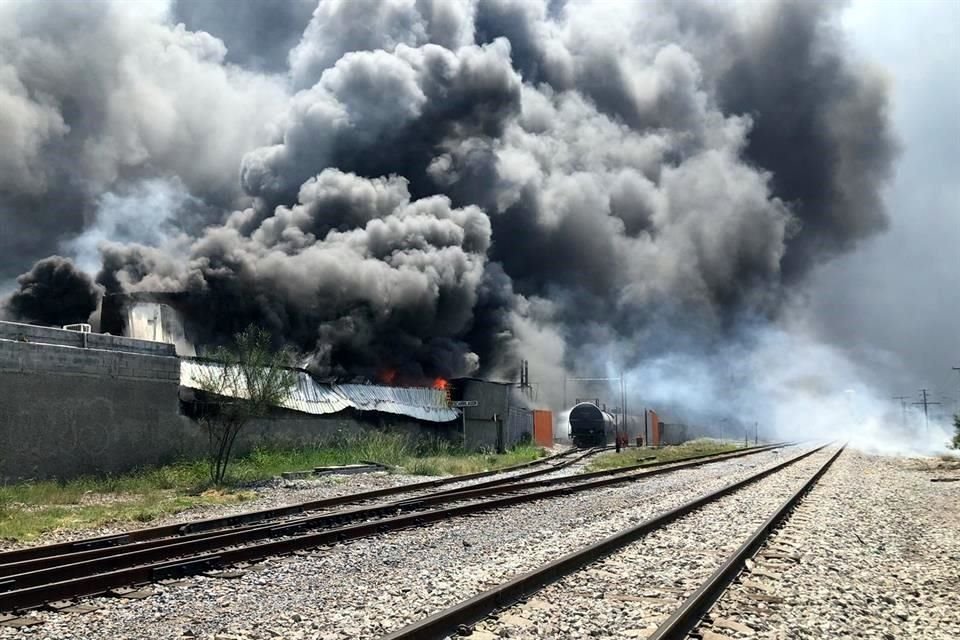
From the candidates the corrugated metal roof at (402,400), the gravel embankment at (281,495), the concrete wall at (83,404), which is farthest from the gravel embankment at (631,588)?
the corrugated metal roof at (402,400)

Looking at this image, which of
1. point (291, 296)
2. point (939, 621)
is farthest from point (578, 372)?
point (939, 621)

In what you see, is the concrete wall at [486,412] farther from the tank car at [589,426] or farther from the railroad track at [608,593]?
the railroad track at [608,593]

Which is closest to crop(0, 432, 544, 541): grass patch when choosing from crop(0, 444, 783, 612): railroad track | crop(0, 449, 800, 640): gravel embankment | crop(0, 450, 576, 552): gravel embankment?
crop(0, 450, 576, 552): gravel embankment

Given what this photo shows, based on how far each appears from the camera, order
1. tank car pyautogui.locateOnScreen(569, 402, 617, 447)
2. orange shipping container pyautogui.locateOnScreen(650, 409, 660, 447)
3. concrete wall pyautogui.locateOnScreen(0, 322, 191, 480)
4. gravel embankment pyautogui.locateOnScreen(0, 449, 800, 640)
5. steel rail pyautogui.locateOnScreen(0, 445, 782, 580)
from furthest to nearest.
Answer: orange shipping container pyautogui.locateOnScreen(650, 409, 660, 447) → tank car pyautogui.locateOnScreen(569, 402, 617, 447) → concrete wall pyautogui.locateOnScreen(0, 322, 191, 480) → steel rail pyautogui.locateOnScreen(0, 445, 782, 580) → gravel embankment pyautogui.locateOnScreen(0, 449, 800, 640)

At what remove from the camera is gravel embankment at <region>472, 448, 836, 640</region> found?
5555 mm

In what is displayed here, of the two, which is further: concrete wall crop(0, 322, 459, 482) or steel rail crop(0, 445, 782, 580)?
concrete wall crop(0, 322, 459, 482)

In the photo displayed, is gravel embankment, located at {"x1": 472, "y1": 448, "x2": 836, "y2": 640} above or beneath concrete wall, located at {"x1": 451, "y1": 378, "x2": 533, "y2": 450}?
beneath

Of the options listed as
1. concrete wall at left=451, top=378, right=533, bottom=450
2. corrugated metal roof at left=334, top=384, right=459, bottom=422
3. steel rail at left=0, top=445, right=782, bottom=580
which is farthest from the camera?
concrete wall at left=451, top=378, right=533, bottom=450

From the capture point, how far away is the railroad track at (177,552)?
6.71 m

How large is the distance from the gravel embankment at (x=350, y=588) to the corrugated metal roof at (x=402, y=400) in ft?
49.7

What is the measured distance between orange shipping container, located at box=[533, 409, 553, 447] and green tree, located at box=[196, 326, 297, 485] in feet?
61.9

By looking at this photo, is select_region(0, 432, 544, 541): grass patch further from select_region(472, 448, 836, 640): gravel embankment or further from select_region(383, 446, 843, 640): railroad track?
select_region(472, 448, 836, 640): gravel embankment

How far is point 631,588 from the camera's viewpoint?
674 centimetres

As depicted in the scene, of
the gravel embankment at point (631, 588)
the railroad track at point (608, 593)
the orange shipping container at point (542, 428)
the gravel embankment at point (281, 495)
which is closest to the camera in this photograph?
the railroad track at point (608, 593)
